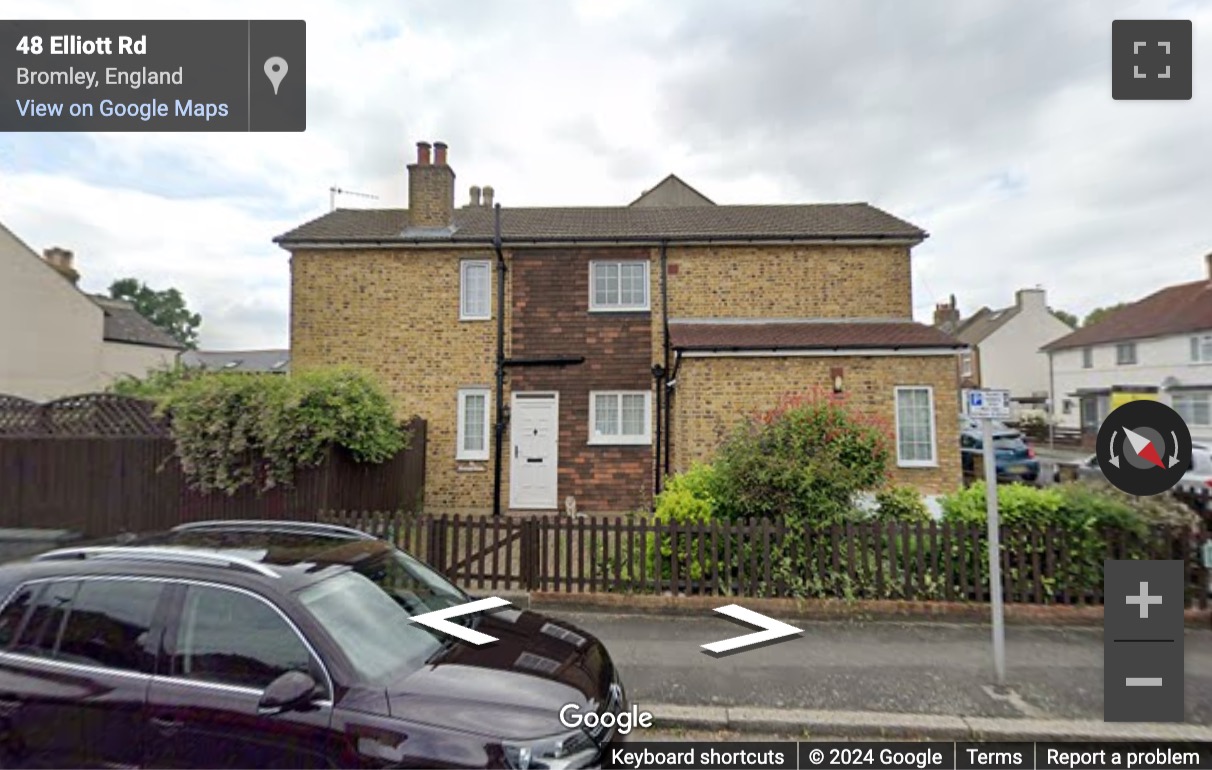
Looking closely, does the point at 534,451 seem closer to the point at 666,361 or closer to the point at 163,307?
the point at 666,361

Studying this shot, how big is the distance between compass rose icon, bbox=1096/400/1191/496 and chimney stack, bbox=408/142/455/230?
12.2 m

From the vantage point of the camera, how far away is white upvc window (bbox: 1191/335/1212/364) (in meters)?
25.2

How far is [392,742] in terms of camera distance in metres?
2.31

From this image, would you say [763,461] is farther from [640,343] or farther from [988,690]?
[640,343]

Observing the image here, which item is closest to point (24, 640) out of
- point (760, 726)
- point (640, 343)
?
point (760, 726)

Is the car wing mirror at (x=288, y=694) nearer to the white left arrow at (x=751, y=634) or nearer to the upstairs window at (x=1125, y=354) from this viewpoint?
the white left arrow at (x=751, y=634)

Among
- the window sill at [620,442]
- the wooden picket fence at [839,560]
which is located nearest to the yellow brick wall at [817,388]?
the window sill at [620,442]

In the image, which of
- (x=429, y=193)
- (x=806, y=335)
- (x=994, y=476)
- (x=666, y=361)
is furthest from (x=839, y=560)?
(x=429, y=193)

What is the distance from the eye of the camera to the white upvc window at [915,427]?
9734 millimetres

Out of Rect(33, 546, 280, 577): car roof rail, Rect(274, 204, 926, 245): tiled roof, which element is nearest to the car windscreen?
Rect(33, 546, 280, 577): car roof rail

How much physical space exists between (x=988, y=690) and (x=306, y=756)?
483cm

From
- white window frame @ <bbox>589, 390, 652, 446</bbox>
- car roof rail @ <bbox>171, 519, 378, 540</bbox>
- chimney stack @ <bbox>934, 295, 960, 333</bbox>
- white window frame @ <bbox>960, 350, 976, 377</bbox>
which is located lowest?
car roof rail @ <bbox>171, 519, 378, 540</bbox>

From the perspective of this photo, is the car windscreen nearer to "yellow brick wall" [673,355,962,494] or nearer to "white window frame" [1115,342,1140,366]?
"yellow brick wall" [673,355,962,494]

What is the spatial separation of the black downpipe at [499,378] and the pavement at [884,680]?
20.5 ft
